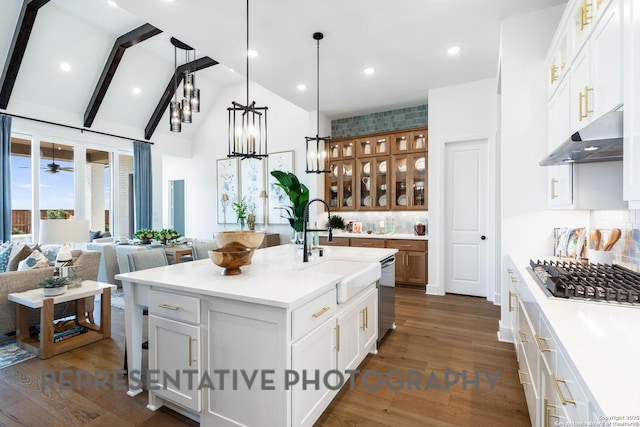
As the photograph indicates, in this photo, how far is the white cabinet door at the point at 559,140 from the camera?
7.07 feet

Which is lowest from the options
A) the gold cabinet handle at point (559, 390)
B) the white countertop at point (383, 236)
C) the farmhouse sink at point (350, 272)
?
the gold cabinet handle at point (559, 390)

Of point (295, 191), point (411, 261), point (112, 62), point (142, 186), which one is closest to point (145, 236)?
point (142, 186)

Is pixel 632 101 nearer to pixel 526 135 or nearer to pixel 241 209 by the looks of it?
pixel 526 135

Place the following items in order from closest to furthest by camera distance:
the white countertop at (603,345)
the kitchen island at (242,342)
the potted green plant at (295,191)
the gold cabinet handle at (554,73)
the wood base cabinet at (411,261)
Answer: the white countertop at (603,345), the kitchen island at (242,342), the gold cabinet handle at (554,73), the potted green plant at (295,191), the wood base cabinet at (411,261)

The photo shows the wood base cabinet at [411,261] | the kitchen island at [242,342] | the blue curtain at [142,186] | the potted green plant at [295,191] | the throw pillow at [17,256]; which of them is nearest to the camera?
the kitchen island at [242,342]

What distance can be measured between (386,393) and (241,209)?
579cm

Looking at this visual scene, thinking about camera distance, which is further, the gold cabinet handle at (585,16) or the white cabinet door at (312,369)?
the gold cabinet handle at (585,16)

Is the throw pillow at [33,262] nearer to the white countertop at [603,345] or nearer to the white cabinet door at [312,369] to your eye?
the white cabinet door at [312,369]

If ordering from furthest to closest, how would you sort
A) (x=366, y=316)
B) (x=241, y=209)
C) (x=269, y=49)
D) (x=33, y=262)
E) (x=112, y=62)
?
1. (x=241, y=209)
2. (x=112, y=62)
3. (x=269, y=49)
4. (x=33, y=262)
5. (x=366, y=316)

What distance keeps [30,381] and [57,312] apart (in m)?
1.14

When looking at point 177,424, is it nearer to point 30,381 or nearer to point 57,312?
point 30,381

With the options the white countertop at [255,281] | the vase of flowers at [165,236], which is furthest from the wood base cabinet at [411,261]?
the vase of flowers at [165,236]

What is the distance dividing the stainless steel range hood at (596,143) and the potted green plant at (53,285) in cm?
411

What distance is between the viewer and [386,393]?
86.5 inches
